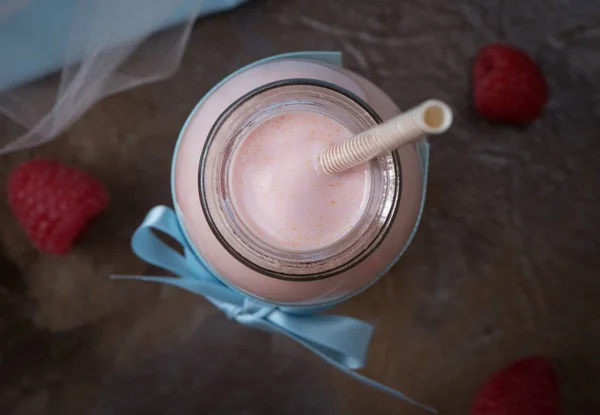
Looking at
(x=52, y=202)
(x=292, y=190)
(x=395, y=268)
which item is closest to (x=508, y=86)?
(x=395, y=268)

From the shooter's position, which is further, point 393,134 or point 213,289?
point 213,289

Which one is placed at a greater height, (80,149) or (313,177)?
(313,177)

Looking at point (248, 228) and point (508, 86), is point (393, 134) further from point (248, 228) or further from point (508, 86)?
point (508, 86)

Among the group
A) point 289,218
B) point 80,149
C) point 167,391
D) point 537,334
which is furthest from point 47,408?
point 537,334

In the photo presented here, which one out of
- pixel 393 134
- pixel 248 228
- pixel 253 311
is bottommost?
pixel 253 311

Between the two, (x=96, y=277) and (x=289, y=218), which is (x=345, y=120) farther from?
(x=96, y=277)

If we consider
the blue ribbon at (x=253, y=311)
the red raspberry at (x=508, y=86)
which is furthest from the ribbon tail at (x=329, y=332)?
the red raspberry at (x=508, y=86)
